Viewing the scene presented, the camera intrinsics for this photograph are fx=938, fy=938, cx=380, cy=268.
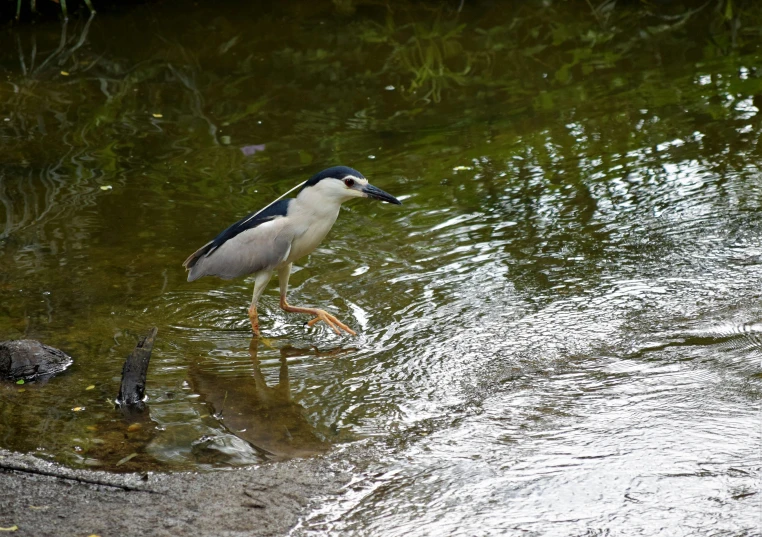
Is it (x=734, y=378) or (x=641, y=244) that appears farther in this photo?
(x=641, y=244)

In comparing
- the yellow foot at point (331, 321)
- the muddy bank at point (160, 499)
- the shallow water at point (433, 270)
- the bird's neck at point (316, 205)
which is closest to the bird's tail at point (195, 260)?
the shallow water at point (433, 270)

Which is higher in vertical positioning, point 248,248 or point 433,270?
point 248,248

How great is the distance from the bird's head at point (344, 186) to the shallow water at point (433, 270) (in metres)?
0.73

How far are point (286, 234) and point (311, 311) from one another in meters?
0.50

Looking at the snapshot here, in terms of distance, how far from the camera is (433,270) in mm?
6414

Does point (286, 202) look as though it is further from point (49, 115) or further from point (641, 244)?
point (49, 115)

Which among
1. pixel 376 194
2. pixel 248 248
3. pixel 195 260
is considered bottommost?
pixel 195 260

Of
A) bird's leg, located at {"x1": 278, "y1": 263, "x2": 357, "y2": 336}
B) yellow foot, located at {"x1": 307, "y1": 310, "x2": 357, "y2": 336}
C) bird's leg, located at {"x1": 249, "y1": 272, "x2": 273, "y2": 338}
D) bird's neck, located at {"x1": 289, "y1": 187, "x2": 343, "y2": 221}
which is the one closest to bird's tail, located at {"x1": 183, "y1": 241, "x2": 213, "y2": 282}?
bird's leg, located at {"x1": 249, "y1": 272, "x2": 273, "y2": 338}

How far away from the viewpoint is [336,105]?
1012cm

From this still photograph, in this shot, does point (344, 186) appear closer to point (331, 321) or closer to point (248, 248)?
point (248, 248)

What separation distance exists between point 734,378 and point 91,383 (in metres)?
3.38

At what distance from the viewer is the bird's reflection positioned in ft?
14.7

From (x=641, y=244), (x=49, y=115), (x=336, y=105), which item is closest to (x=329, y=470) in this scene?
(x=641, y=244)

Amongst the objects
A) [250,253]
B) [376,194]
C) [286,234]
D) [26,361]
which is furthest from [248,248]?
[26,361]
